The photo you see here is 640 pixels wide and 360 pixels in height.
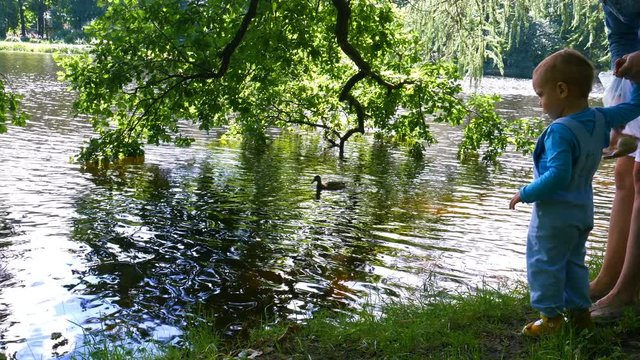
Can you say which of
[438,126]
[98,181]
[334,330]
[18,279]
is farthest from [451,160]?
[334,330]

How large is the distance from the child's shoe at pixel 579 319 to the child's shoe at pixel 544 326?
50mm

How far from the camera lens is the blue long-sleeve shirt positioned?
315 centimetres

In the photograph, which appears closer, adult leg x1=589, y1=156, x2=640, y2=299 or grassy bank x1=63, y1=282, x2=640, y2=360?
grassy bank x1=63, y1=282, x2=640, y2=360

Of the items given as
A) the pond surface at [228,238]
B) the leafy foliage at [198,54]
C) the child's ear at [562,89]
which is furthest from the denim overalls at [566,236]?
the leafy foliage at [198,54]

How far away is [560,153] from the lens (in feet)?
10.4

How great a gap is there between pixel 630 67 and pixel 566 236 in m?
0.94

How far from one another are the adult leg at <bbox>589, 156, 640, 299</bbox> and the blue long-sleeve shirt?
439mm

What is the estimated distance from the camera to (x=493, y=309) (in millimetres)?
4176

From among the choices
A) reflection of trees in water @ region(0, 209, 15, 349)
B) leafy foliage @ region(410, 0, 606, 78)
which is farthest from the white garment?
leafy foliage @ region(410, 0, 606, 78)

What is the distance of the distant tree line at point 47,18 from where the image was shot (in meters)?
73.0

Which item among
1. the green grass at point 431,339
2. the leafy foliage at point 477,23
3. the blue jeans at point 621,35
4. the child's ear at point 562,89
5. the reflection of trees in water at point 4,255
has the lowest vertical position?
the reflection of trees in water at point 4,255

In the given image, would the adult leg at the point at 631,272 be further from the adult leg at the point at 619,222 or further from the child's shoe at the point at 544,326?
the child's shoe at the point at 544,326

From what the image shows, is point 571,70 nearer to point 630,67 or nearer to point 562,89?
point 562,89

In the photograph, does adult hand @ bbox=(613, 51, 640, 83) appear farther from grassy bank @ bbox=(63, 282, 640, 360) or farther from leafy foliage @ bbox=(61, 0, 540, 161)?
leafy foliage @ bbox=(61, 0, 540, 161)
